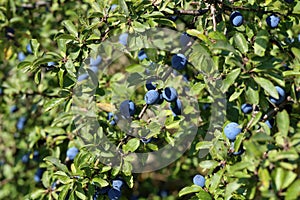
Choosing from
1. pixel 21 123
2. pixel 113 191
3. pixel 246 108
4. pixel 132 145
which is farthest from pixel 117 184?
pixel 21 123

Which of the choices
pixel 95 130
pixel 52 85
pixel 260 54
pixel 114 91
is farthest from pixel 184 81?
pixel 52 85

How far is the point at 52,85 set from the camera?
7.20 feet

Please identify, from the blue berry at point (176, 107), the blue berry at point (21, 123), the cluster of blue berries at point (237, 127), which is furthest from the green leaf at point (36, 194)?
A: the blue berry at point (21, 123)

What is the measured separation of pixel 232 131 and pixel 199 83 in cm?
20

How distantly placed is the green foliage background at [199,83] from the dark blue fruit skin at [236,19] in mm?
26

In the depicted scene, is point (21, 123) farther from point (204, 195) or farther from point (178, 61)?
point (204, 195)

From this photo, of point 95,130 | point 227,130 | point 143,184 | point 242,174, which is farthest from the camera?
point 143,184

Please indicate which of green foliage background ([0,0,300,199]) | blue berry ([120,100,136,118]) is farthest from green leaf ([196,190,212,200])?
blue berry ([120,100,136,118])

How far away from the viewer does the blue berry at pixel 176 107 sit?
1.50m

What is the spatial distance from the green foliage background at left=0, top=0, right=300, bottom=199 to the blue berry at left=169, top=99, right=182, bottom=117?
67mm

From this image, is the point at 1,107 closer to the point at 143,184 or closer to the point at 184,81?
the point at 143,184

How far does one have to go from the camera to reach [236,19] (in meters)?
1.46

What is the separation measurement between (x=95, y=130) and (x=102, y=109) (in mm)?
147

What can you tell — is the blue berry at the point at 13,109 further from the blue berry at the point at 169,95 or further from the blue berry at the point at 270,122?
the blue berry at the point at 270,122
